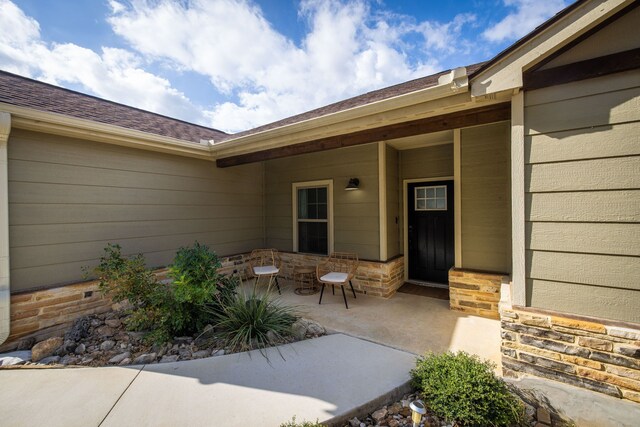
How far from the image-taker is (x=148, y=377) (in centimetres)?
231

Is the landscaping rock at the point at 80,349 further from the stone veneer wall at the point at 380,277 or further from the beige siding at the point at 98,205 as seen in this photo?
the stone veneer wall at the point at 380,277

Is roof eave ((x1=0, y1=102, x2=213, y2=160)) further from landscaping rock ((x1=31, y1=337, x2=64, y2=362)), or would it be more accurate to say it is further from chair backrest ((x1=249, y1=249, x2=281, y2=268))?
landscaping rock ((x1=31, y1=337, x2=64, y2=362))

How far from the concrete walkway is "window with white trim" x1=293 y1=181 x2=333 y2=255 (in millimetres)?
2917

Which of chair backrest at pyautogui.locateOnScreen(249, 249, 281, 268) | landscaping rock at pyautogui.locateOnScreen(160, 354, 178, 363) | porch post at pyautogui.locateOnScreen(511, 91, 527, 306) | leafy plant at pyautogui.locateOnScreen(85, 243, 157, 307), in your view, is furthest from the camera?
chair backrest at pyautogui.locateOnScreen(249, 249, 281, 268)

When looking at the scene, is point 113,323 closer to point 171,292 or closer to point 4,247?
point 171,292

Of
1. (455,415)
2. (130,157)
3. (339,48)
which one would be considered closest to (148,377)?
(455,415)

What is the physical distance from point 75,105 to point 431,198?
638 cm

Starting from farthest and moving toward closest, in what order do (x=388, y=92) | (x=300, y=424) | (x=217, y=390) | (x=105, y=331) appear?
(x=388, y=92), (x=105, y=331), (x=217, y=390), (x=300, y=424)

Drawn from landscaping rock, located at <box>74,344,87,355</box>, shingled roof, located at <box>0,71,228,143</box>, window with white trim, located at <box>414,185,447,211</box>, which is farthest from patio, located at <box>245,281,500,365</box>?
shingled roof, located at <box>0,71,228,143</box>

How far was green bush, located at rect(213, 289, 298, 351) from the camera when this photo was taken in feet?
9.40

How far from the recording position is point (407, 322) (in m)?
3.44

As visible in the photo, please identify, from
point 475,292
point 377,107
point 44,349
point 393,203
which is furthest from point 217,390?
point 393,203

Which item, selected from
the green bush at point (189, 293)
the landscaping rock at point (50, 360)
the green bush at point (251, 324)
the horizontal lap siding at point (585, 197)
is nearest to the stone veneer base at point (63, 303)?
the landscaping rock at point (50, 360)

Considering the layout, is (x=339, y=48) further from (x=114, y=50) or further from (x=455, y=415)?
(x=455, y=415)
